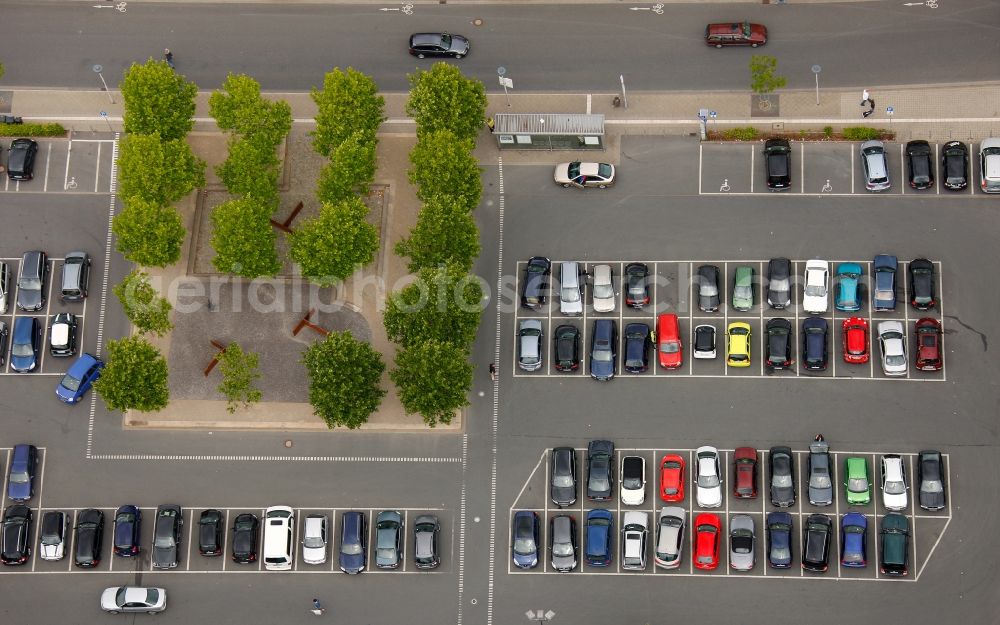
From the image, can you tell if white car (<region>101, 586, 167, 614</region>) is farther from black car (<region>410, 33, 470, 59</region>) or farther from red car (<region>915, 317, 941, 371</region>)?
red car (<region>915, 317, 941, 371</region>)

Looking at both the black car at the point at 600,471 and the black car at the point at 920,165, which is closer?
the black car at the point at 600,471

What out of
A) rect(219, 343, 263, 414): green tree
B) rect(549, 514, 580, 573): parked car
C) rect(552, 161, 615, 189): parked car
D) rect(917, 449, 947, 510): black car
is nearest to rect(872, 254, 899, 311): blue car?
rect(917, 449, 947, 510): black car

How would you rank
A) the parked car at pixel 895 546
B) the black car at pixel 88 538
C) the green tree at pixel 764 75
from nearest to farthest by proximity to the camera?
the parked car at pixel 895 546
the black car at pixel 88 538
the green tree at pixel 764 75

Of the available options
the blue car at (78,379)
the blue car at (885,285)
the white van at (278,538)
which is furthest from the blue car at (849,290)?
the blue car at (78,379)

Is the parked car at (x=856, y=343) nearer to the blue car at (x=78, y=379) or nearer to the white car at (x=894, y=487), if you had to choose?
the white car at (x=894, y=487)

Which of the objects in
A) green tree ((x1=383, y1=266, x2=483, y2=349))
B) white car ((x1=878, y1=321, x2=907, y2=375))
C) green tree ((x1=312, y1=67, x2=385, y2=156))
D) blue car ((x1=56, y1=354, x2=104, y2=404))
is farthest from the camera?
blue car ((x1=56, y1=354, x2=104, y2=404))

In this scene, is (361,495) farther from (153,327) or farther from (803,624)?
(803,624)

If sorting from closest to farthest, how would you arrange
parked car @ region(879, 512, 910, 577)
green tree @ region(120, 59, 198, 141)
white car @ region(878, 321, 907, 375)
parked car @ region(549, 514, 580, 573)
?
parked car @ region(879, 512, 910, 577) < parked car @ region(549, 514, 580, 573) < white car @ region(878, 321, 907, 375) < green tree @ region(120, 59, 198, 141)
